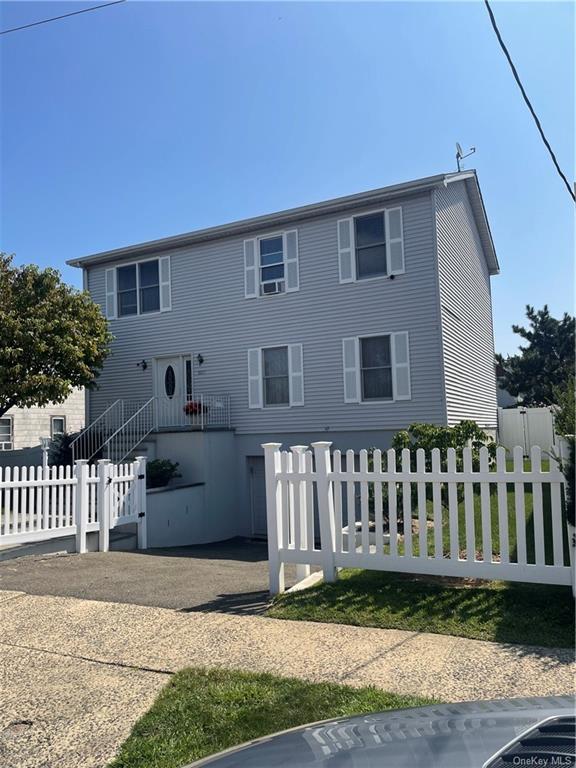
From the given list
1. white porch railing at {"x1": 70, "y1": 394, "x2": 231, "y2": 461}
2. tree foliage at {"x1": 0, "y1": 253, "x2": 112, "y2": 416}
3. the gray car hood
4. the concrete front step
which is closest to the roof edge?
tree foliage at {"x1": 0, "y1": 253, "x2": 112, "y2": 416}

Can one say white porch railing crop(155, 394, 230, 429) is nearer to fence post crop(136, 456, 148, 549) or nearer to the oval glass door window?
the oval glass door window

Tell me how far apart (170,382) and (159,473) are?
12.6 ft

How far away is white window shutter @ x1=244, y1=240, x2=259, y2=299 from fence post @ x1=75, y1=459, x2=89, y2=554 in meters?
8.43

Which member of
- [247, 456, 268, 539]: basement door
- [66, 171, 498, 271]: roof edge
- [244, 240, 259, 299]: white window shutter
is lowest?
[247, 456, 268, 539]: basement door

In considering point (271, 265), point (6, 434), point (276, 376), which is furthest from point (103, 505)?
point (6, 434)

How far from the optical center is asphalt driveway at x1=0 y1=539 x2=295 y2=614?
243 inches

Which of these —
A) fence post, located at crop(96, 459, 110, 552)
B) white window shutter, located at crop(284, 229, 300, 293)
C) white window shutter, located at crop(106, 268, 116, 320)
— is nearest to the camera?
fence post, located at crop(96, 459, 110, 552)

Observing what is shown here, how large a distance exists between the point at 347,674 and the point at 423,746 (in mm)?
2489

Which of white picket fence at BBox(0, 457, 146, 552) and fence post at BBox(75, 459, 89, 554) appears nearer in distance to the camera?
white picket fence at BBox(0, 457, 146, 552)

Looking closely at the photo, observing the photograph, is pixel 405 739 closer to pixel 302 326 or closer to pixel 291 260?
pixel 302 326

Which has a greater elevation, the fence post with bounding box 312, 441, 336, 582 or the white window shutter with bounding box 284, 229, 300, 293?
the white window shutter with bounding box 284, 229, 300, 293

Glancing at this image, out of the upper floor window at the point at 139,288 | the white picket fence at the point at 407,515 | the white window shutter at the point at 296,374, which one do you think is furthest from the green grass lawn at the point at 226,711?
the upper floor window at the point at 139,288

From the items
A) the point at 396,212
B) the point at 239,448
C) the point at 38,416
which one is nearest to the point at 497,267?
the point at 396,212

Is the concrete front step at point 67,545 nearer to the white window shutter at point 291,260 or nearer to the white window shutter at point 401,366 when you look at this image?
the white window shutter at point 401,366
